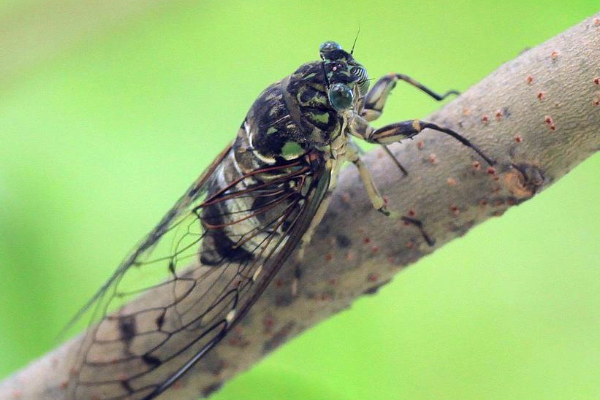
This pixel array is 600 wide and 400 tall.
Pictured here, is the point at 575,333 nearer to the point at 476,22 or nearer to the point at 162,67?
the point at 476,22

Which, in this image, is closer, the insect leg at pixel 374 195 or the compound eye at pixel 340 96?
the insect leg at pixel 374 195

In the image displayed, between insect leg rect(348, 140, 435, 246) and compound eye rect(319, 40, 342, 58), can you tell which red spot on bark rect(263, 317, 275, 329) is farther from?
compound eye rect(319, 40, 342, 58)

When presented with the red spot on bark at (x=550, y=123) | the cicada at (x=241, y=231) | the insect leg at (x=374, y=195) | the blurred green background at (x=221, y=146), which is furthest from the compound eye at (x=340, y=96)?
the blurred green background at (x=221, y=146)

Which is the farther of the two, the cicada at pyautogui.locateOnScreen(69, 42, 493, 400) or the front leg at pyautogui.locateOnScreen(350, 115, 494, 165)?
the cicada at pyautogui.locateOnScreen(69, 42, 493, 400)

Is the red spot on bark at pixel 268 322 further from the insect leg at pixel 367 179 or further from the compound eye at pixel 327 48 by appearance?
the compound eye at pixel 327 48

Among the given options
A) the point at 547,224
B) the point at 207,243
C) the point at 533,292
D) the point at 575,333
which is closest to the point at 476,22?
the point at 547,224

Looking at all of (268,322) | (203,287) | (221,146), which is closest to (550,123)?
(268,322)

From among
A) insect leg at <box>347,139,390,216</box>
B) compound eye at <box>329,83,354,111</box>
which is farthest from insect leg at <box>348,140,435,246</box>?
compound eye at <box>329,83,354,111</box>
